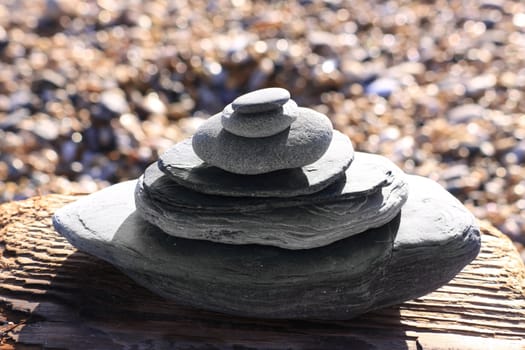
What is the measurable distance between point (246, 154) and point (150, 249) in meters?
0.34

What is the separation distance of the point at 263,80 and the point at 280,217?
84.3 inches

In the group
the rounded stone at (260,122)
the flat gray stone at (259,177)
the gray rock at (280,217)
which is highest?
the rounded stone at (260,122)

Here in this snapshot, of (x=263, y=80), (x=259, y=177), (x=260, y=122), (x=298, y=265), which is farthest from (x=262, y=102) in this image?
(x=263, y=80)

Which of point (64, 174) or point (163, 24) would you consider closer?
point (64, 174)

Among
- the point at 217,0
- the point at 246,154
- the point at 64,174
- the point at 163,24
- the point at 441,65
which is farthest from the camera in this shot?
the point at 217,0

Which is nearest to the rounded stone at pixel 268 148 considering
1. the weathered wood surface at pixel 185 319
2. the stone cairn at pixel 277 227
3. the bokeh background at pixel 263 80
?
the stone cairn at pixel 277 227

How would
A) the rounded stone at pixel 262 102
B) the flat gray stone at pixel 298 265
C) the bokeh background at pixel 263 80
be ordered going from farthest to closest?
1. the bokeh background at pixel 263 80
2. the flat gray stone at pixel 298 265
3. the rounded stone at pixel 262 102

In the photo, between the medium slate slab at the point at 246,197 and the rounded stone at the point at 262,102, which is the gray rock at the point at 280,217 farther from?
the rounded stone at the point at 262,102

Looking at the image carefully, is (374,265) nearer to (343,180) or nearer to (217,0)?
(343,180)

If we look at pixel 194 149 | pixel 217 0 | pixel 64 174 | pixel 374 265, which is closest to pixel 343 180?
pixel 374 265

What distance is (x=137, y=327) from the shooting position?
1.86 m

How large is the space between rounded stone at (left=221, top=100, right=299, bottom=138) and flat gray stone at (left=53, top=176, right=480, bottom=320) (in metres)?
0.29

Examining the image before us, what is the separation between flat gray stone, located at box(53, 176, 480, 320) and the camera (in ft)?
5.84

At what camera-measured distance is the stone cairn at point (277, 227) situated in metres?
1.72
